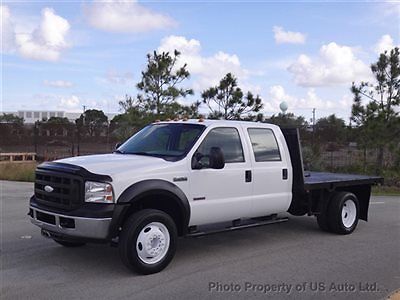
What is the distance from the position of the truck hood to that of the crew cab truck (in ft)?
0.04

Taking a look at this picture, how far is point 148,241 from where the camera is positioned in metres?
6.18

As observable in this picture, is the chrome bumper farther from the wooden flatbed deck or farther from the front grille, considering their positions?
the wooden flatbed deck

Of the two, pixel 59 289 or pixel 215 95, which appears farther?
pixel 215 95

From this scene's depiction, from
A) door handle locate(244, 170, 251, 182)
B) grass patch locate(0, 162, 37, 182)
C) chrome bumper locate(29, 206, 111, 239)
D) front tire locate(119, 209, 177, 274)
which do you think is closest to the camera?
chrome bumper locate(29, 206, 111, 239)

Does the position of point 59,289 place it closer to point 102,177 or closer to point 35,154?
point 102,177

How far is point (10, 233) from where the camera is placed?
8.66 m

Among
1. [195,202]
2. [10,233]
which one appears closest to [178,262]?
[195,202]

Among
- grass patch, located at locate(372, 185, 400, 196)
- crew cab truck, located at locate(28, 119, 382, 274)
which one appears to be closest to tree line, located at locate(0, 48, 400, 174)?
grass patch, located at locate(372, 185, 400, 196)

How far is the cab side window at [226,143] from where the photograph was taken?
714 centimetres

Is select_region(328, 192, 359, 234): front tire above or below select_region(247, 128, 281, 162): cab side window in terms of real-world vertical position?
below

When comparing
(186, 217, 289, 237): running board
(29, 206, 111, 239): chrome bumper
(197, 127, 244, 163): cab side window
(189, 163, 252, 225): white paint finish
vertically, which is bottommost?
(186, 217, 289, 237): running board

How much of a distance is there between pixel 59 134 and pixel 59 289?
857 inches

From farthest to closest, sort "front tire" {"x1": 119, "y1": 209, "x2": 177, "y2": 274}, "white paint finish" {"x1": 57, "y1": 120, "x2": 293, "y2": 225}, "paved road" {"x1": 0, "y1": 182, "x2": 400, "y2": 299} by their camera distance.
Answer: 1. "white paint finish" {"x1": 57, "y1": 120, "x2": 293, "y2": 225}
2. "front tire" {"x1": 119, "y1": 209, "x2": 177, "y2": 274}
3. "paved road" {"x1": 0, "y1": 182, "x2": 400, "y2": 299}

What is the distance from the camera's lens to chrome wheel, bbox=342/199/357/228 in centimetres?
894
